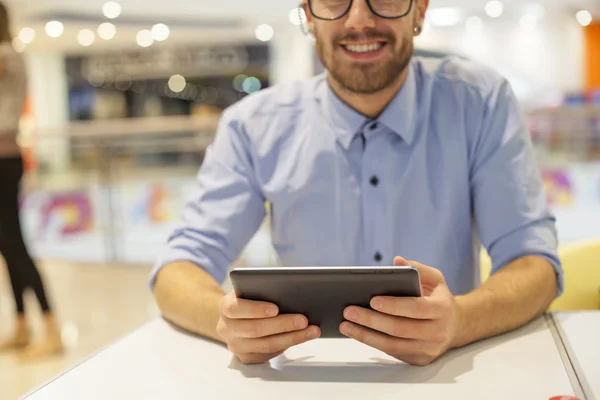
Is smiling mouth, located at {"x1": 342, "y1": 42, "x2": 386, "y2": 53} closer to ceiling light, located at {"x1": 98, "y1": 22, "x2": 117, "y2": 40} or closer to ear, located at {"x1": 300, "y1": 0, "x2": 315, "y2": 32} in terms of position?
ear, located at {"x1": 300, "y1": 0, "x2": 315, "y2": 32}

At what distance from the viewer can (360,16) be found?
1272mm

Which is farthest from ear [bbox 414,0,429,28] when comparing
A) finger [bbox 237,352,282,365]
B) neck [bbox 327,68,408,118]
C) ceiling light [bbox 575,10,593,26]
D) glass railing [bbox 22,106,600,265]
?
ceiling light [bbox 575,10,593,26]

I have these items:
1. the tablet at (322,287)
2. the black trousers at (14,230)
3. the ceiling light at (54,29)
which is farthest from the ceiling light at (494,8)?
the tablet at (322,287)

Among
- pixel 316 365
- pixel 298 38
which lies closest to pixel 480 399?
pixel 316 365

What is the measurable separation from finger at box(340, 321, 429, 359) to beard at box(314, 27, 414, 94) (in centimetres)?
61

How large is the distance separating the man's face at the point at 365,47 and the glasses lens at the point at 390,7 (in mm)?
13

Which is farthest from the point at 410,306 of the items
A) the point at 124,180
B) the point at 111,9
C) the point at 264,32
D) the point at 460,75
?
the point at 264,32

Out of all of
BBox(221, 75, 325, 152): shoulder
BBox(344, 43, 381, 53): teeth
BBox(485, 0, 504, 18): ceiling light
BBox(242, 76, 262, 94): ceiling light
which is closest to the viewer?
BBox(344, 43, 381, 53): teeth

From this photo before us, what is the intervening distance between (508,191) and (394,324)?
1.76ft

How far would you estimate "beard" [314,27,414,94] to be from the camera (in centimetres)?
131

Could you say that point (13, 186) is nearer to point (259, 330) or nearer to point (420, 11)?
point (420, 11)

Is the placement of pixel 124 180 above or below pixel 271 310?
below

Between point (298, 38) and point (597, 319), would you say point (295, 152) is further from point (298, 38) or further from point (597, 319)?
point (298, 38)

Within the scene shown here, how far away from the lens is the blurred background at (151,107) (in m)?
4.18
